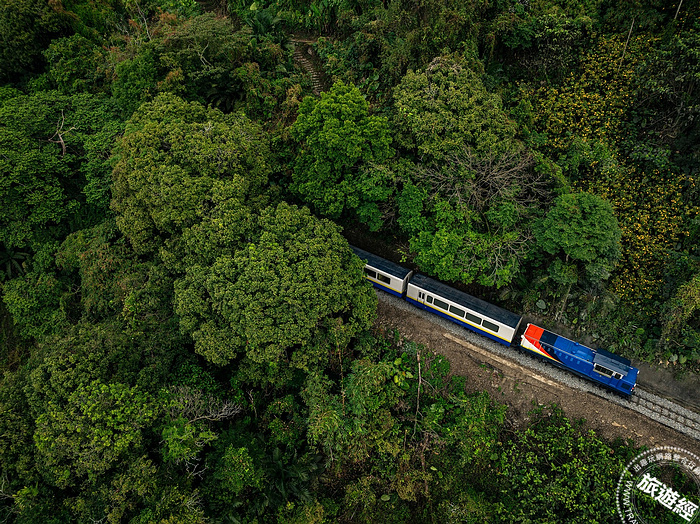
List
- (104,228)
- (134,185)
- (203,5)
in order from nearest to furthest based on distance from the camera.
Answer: (134,185), (104,228), (203,5)

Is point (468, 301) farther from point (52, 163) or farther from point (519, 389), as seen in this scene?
point (52, 163)

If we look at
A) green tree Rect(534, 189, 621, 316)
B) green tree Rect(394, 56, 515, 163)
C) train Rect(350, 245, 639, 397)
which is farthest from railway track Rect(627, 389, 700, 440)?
green tree Rect(394, 56, 515, 163)

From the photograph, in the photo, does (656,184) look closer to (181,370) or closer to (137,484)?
(181,370)

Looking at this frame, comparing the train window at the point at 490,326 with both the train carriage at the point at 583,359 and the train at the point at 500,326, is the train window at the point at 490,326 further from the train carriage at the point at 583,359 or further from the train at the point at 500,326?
the train carriage at the point at 583,359

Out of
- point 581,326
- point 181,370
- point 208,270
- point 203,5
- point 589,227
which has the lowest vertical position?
point 181,370

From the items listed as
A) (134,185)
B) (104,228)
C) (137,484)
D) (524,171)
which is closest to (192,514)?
(137,484)
